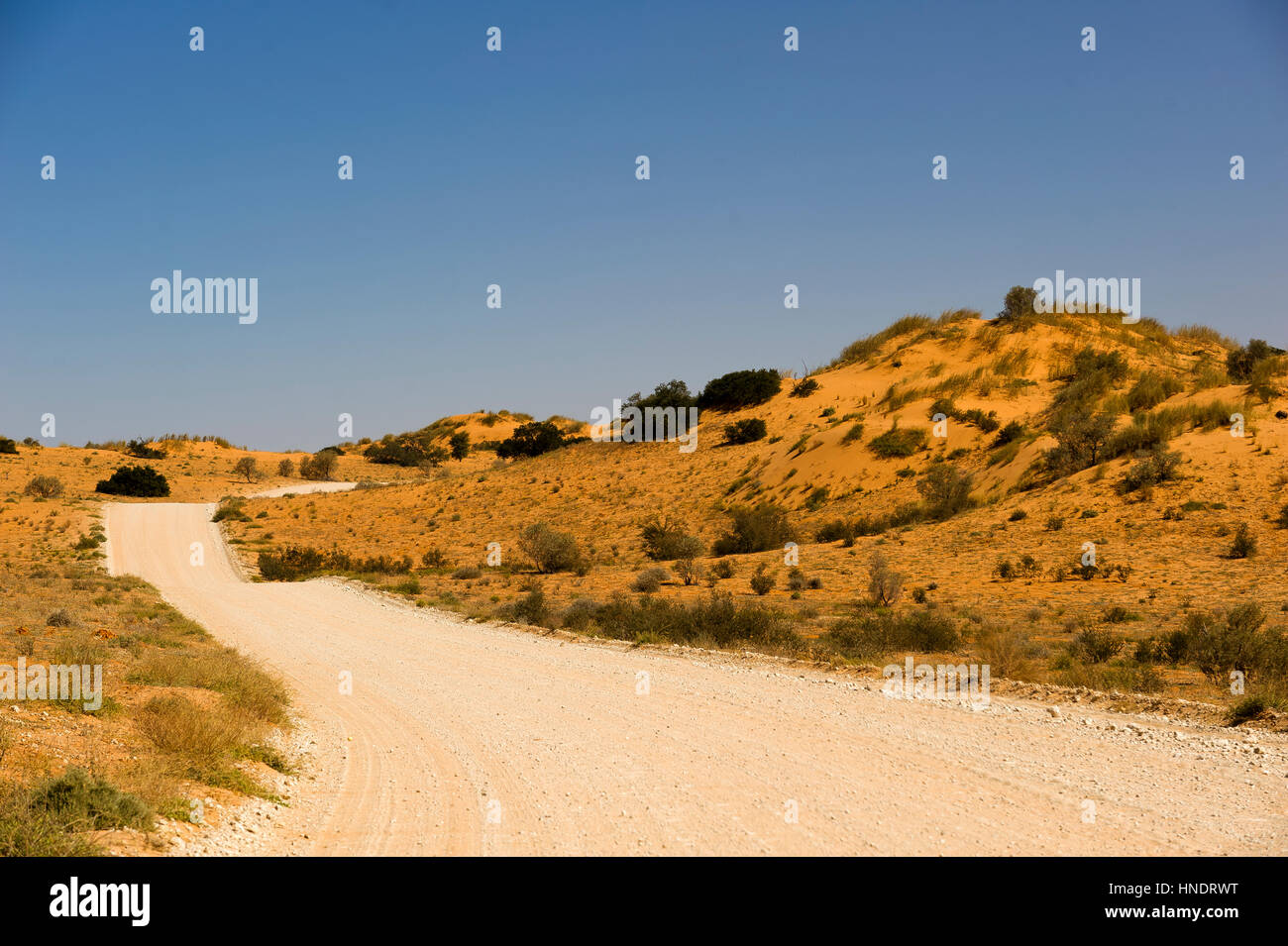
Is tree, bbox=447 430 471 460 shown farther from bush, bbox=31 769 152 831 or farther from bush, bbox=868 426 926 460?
bush, bbox=31 769 152 831

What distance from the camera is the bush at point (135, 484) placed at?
205 feet

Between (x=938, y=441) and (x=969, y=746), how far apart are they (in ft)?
112

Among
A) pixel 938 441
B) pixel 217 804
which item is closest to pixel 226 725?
pixel 217 804

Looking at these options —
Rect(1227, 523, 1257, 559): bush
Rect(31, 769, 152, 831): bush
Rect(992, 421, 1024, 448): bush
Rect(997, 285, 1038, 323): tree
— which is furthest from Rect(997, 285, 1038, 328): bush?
Rect(31, 769, 152, 831): bush

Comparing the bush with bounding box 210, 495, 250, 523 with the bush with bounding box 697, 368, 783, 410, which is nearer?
the bush with bounding box 210, 495, 250, 523

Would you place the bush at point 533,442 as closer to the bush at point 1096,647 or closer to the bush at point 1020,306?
the bush at point 1020,306

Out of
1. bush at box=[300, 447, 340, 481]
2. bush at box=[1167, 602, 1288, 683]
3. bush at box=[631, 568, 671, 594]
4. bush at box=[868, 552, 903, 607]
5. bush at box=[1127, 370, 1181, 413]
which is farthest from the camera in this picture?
bush at box=[300, 447, 340, 481]

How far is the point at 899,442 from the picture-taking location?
4203 cm

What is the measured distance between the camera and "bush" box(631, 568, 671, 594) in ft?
88.4

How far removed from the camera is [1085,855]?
5.97m

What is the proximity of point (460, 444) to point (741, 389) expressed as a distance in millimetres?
46516

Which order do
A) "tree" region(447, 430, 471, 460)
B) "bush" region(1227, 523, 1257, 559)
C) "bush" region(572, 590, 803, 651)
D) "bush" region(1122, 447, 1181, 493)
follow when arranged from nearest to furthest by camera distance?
"bush" region(572, 590, 803, 651)
"bush" region(1227, 523, 1257, 559)
"bush" region(1122, 447, 1181, 493)
"tree" region(447, 430, 471, 460)

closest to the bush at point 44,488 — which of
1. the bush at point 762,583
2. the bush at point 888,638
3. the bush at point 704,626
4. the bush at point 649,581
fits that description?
the bush at point 649,581

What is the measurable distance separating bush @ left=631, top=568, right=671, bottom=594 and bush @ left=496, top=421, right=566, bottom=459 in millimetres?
44519
